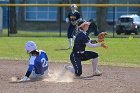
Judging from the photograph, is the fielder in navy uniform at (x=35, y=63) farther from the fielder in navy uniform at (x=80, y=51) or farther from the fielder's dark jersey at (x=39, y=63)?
the fielder in navy uniform at (x=80, y=51)

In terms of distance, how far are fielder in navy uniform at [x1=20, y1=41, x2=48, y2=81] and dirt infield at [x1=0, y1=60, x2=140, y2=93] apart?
31 cm

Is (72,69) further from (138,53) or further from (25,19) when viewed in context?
(25,19)

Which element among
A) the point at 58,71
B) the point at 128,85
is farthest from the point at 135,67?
the point at 128,85

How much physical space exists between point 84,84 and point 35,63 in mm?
1267

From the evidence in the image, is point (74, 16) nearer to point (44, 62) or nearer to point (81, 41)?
point (81, 41)

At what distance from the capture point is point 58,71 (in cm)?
1360

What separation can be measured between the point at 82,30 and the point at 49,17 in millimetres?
44874

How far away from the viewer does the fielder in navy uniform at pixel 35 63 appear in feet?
37.3

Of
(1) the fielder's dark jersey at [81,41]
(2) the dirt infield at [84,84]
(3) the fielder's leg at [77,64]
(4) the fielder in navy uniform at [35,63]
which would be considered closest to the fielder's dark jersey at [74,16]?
(2) the dirt infield at [84,84]

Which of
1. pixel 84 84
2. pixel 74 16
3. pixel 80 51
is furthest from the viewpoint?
pixel 74 16

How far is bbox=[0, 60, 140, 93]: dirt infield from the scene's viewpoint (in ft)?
33.6

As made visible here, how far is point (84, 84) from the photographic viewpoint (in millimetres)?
11133

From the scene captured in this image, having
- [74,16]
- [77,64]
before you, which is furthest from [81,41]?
[74,16]

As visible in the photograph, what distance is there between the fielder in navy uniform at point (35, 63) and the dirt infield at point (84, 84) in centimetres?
31
